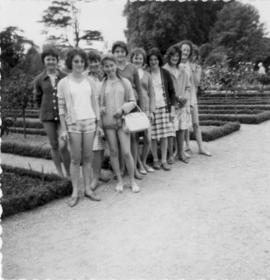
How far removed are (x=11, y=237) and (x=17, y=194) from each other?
881 mm

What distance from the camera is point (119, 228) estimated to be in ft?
11.3

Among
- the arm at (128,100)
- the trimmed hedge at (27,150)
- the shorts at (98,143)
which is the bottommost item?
the trimmed hedge at (27,150)

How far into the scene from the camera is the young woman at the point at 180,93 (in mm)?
5448

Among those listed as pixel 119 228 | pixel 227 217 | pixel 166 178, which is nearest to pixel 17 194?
pixel 119 228

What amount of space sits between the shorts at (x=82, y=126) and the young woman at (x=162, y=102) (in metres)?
1.41

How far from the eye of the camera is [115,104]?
4375 millimetres

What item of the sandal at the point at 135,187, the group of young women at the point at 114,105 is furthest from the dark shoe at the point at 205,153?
the sandal at the point at 135,187

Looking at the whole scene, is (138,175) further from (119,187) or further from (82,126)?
(82,126)

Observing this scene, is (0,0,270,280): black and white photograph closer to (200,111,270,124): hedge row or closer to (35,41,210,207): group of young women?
(35,41,210,207): group of young women

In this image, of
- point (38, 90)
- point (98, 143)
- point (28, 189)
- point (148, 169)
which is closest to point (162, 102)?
point (148, 169)

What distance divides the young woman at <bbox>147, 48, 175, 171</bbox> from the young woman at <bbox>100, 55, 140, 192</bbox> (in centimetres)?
89

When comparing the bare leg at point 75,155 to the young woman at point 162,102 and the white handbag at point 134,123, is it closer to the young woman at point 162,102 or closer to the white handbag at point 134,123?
the white handbag at point 134,123

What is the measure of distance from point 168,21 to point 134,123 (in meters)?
27.7

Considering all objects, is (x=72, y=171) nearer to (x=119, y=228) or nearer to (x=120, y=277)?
(x=119, y=228)
